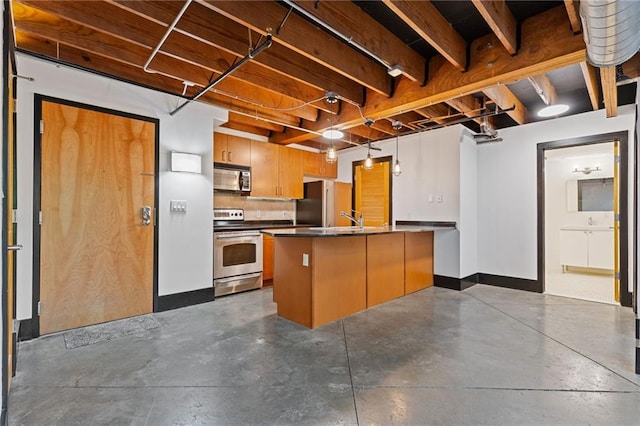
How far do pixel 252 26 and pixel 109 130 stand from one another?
2.06m

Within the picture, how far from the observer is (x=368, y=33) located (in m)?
2.59

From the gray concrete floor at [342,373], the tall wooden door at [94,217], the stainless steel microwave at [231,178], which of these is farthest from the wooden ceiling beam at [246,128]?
the gray concrete floor at [342,373]

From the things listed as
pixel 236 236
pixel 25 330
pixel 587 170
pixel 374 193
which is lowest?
pixel 25 330

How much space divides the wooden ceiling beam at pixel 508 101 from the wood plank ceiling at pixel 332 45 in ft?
0.15

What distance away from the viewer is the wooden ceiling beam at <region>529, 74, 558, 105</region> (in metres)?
3.26

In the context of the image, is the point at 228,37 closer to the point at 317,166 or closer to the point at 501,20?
the point at 501,20

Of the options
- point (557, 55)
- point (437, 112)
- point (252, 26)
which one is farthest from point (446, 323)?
point (252, 26)

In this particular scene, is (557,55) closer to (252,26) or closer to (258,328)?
(252,26)

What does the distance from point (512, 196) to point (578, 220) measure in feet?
8.93

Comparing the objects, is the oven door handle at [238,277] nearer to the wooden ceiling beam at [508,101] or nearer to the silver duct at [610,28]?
the wooden ceiling beam at [508,101]

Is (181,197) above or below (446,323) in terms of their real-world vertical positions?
above

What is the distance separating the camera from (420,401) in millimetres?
1876

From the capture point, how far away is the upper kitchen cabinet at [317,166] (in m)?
5.95

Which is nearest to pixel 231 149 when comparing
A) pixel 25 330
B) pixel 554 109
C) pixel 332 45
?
pixel 332 45
